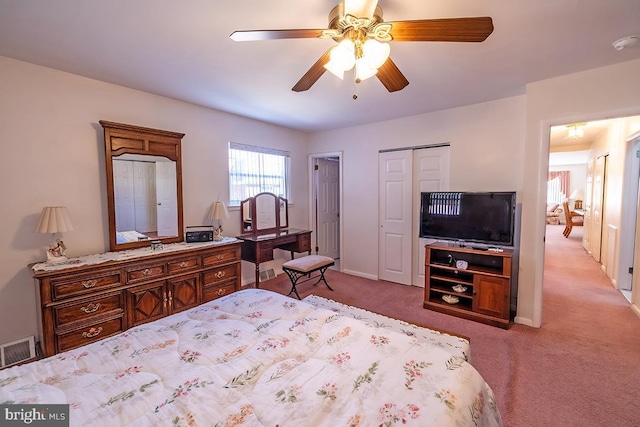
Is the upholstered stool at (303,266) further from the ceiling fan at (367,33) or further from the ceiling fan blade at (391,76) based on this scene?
the ceiling fan at (367,33)

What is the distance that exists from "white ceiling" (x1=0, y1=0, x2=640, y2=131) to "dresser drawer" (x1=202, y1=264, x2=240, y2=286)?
1969 millimetres

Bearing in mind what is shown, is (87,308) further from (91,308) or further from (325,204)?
(325,204)

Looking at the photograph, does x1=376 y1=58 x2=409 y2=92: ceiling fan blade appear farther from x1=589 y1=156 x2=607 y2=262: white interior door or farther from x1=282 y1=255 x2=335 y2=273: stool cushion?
x1=589 y1=156 x2=607 y2=262: white interior door

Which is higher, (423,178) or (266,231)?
(423,178)

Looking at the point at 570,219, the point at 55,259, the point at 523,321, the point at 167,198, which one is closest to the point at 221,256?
the point at 167,198

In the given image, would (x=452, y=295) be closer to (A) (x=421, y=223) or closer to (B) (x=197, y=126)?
(A) (x=421, y=223)

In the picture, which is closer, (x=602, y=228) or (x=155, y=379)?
(x=155, y=379)

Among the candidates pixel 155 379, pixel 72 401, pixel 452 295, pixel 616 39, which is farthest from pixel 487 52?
pixel 72 401

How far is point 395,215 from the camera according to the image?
4129mm

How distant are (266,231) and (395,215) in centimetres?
198

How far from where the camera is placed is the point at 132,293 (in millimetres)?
2492

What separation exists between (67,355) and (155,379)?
22.0 inches

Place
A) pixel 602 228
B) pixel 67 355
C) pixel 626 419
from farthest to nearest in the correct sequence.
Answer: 1. pixel 602 228
2. pixel 626 419
3. pixel 67 355

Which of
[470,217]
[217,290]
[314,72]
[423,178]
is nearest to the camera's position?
[314,72]
